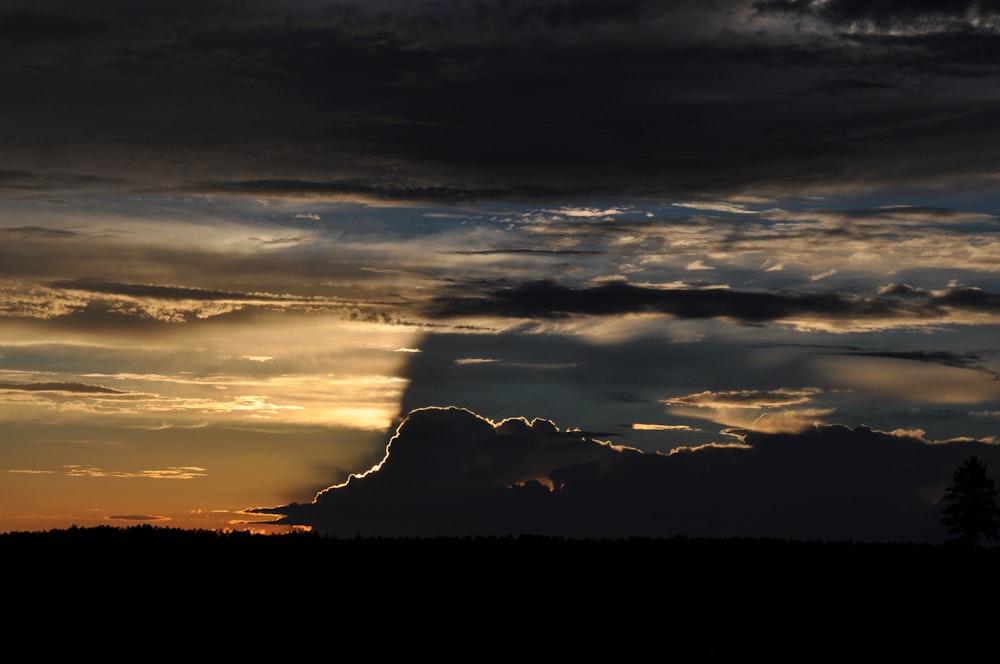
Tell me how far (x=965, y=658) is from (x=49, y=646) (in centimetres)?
2088

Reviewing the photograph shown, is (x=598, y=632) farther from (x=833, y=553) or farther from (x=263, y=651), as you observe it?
(x=833, y=553)

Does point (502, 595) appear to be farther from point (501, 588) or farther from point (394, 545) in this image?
point (394, 545)

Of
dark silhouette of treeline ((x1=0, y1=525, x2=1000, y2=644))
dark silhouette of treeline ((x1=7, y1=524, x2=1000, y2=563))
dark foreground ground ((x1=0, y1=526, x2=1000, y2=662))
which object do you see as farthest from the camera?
dark silhouette of treeline ((x1=7, y1=524, x2=1000, y2=563))

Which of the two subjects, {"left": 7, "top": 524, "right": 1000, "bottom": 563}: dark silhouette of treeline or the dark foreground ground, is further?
{"left": 7, "top": 524, "right": 1000, "bottom": 563}: dark silhouette of treeline

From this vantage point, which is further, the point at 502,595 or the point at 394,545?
the point at 394,545

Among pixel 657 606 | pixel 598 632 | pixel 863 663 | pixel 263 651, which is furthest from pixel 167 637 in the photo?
pixel 863 663

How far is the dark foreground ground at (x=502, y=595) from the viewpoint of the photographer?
27.4 meters

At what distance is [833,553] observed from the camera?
36.3 m

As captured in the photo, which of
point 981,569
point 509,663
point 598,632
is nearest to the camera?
point 509,663

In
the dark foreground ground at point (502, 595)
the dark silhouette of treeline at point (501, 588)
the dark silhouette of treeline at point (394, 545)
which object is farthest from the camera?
the dark silhouette of treeline at point (394, 545)

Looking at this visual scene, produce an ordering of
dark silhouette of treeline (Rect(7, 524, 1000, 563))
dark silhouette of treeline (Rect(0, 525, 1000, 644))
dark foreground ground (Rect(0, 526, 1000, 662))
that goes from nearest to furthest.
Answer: dark foreground ground (Rect(0, 526, 1000, 662)) → dark silhouette of treeline (Rect(0, 525, 1000, 644)) → dark silhouette of treeline (Rect(7, 524, 1000, 563))

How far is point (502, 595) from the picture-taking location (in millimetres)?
30109

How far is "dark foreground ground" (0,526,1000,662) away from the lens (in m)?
27.4

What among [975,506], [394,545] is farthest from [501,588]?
[975,506]
